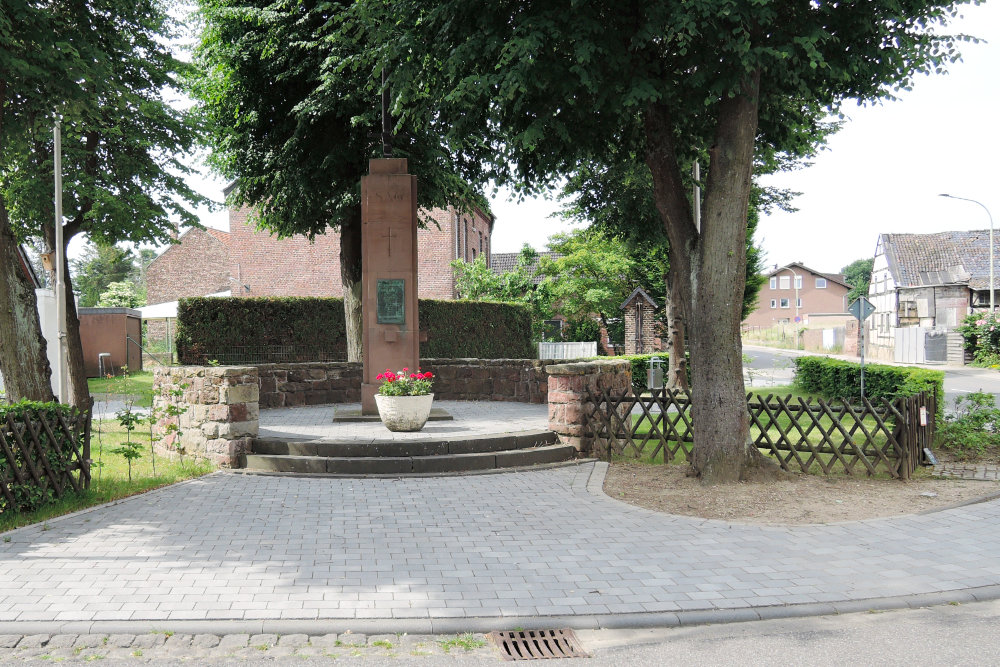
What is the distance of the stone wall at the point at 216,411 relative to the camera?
1015 cm

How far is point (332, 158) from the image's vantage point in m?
16.3

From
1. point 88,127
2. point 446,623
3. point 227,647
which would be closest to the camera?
point 227,647

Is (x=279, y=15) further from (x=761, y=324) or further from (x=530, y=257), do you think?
(x=761, y=324)

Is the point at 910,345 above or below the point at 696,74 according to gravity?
Answer: below

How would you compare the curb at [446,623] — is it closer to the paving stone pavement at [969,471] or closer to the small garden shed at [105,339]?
the paving stone pavement at [969,471]

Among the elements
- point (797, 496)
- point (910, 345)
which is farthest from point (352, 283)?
point (910, 345)

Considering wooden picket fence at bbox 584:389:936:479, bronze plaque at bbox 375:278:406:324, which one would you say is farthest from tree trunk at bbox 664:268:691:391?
bronze plaque at bbox 375:278:406:324

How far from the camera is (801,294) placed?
284 ft

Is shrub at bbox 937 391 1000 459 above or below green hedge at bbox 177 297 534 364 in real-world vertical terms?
Answer: below

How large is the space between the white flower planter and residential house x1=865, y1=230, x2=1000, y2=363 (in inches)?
1306

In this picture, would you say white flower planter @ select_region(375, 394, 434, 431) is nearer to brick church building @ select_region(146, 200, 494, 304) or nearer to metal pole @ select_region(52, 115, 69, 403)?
metal pole @ select_region(52, 115, 69, 403)

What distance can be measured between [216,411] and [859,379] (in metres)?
15.1

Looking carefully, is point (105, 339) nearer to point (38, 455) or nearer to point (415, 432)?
point (415, 432)

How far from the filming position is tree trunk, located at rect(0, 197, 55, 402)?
972cm
